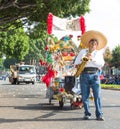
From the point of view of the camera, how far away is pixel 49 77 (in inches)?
584

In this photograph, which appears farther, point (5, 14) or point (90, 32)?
point (5, 14)

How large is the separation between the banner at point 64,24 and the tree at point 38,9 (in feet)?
34.1

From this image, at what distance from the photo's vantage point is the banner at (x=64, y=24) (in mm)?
14906

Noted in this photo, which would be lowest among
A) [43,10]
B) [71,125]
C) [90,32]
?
[71,125]

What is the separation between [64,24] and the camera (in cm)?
1538

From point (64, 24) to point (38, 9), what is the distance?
13.2 m

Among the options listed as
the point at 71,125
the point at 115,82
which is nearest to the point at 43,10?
the point at 71,125

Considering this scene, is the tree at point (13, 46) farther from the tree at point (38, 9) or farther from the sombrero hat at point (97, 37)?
the sombrero hat at point (97, 37)

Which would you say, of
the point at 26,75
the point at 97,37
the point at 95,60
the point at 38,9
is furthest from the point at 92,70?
the point at 26,75

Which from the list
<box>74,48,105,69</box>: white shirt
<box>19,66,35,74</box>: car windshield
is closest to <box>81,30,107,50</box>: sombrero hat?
<box>74,48,105,69</box>: white shirt

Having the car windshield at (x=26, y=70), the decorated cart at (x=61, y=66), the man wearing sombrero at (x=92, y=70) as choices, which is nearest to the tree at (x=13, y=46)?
the car windshield at (x=26, y=70)

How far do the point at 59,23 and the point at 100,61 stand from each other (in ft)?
13.6

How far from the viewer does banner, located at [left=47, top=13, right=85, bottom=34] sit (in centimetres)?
1491

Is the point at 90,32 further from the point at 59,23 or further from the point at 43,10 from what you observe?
the point at 43,10
